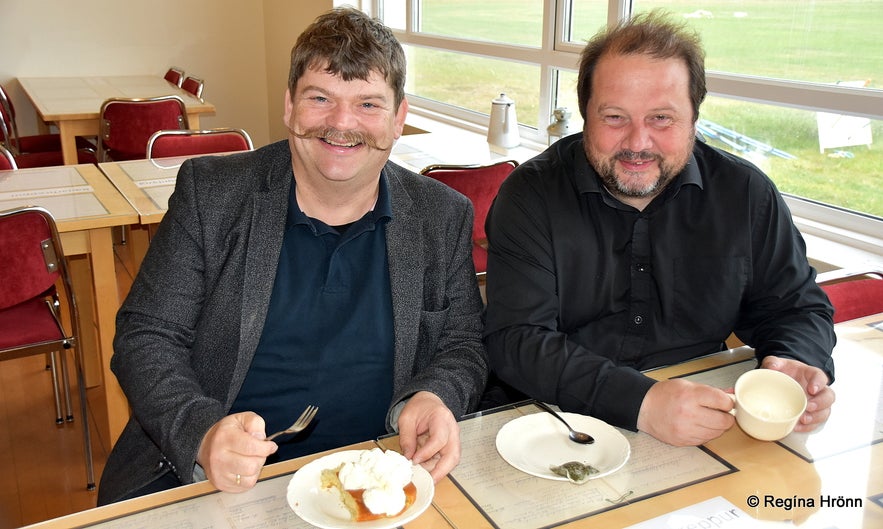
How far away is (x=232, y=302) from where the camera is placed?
1429 mm

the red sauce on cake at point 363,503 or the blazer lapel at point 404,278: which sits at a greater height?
the blazer lapel at point 404,278

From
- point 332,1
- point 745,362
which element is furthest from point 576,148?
point 332,1

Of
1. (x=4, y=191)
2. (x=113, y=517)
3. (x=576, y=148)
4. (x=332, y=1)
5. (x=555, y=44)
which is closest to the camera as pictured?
(x=113, y=517)

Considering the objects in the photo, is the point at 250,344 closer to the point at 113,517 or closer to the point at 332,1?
the point at 113,517

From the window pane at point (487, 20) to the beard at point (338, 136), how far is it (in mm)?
2741

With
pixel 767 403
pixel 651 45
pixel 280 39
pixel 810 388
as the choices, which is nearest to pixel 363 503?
pixel 767 403

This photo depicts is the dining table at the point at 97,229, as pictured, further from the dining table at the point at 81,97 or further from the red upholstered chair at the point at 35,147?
the red upholstered chair at the point at 35,147

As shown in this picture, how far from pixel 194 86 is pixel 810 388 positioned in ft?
15.4

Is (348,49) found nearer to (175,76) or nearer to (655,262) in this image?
(655,262)

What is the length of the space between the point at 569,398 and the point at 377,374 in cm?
36

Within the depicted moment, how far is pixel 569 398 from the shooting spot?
138 centimetres

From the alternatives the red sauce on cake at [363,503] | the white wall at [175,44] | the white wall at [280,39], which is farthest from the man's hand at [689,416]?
the white wall at [280,39]

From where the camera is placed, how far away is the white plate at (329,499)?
0.99m

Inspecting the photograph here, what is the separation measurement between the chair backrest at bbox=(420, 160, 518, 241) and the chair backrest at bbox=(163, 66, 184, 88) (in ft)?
11.5
